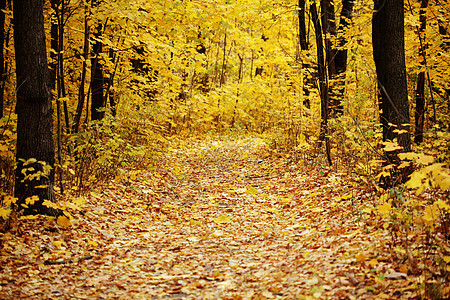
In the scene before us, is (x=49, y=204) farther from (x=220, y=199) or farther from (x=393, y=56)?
(x=393, y=56)

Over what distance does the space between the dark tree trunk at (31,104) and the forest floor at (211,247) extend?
1.82 ft

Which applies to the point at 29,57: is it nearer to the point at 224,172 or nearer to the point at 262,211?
the point at 262,211

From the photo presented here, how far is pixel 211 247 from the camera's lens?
5.43m

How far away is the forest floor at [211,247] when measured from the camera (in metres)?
3.74

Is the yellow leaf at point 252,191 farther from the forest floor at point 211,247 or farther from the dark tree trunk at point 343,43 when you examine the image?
the dark tree trunk at point 343,43

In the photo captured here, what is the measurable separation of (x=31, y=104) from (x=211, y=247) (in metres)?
3.73

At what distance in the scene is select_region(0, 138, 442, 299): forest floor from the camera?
374cm

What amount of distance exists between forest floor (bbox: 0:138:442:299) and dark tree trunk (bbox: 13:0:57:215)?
555 mm

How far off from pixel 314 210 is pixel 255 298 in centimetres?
316

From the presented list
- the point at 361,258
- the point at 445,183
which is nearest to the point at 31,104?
the point at 361,258

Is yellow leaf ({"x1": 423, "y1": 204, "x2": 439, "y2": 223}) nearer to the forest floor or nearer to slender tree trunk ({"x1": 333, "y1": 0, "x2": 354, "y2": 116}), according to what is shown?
the forest floor

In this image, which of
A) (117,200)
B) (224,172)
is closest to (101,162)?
(117,200)

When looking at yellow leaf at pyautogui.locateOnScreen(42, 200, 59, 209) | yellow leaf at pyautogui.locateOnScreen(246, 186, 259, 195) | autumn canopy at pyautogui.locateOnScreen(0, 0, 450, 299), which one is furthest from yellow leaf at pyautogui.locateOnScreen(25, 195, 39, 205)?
yellow leaf at pyautogui.locateOnScreen(246, 186, 259, 195)

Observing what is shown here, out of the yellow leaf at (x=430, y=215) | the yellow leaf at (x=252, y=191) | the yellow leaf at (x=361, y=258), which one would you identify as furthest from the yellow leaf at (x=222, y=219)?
the yellow leaf at (x=430, y=215)
